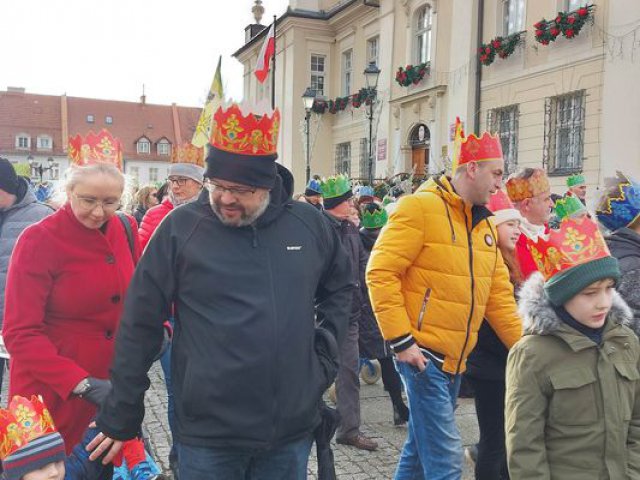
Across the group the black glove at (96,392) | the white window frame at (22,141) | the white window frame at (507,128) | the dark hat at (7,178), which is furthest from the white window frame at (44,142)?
the black glove at (96,392)

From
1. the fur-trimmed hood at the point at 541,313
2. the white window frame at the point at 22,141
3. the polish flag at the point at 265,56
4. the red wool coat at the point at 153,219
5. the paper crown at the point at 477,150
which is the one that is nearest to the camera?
the fur-trimmed hood at the point at 541,313

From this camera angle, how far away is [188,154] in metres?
5.10

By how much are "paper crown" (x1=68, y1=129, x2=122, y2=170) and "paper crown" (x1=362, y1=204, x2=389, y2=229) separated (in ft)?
8.23

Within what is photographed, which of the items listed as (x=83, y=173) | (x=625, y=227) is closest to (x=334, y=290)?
(x=83, y=173)

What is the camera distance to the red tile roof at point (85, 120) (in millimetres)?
65938

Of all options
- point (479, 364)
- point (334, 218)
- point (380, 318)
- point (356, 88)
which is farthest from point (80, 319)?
point (356, 88)

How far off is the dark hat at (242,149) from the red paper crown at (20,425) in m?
1.10

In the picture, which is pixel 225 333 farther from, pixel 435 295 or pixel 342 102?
pixel 342 102

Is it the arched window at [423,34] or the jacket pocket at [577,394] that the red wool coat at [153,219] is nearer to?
the jacket pocket at [577,394]

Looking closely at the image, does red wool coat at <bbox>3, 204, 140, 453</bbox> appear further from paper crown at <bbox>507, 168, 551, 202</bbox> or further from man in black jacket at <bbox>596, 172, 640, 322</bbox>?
paper crown at <bbox>507, 168, 551, 202</bbox>

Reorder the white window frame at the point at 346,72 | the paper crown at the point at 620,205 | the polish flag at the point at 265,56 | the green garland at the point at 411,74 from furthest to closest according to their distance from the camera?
the white window frame at the point at 346,72 → the polish flag at the point at 265,56 → the green garland at the point at 411,74 → the paper crown at the point at 620,205

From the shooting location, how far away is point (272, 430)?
7.88 feet

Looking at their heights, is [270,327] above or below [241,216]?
below

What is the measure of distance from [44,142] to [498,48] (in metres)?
59.3
